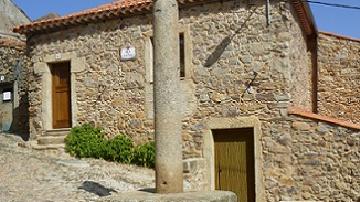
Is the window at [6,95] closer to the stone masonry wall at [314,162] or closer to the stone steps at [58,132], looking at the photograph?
the stone steps at [58,132]

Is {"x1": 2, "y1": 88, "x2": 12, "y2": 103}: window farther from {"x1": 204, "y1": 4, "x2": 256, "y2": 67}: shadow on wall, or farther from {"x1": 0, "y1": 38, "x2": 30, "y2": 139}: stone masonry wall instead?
{"x1": 204, "y1": 4, "x2": 256, "y2": 67}: shadow on wall

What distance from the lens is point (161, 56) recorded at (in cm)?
586

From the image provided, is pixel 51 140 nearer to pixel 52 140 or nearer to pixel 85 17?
pixel 52 140

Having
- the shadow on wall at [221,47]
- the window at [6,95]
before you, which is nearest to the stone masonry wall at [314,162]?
the shadow on wall at [221,47]

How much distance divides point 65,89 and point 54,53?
→ 87 centimetres

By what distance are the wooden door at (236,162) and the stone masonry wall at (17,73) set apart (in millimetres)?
7202

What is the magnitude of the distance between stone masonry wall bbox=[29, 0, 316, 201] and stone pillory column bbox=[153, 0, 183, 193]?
166 inches

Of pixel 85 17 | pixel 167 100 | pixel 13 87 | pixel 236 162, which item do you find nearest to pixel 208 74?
pixel 236 162

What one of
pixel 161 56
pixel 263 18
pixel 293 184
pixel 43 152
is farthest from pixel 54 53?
pixel 161 56

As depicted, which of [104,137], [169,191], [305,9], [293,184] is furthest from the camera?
[104,137]

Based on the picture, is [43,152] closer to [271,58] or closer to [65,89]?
[65,89]

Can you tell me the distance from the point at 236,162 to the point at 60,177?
3352 mm

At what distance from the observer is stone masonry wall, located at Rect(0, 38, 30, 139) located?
1582 cm

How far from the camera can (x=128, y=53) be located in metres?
11.6
